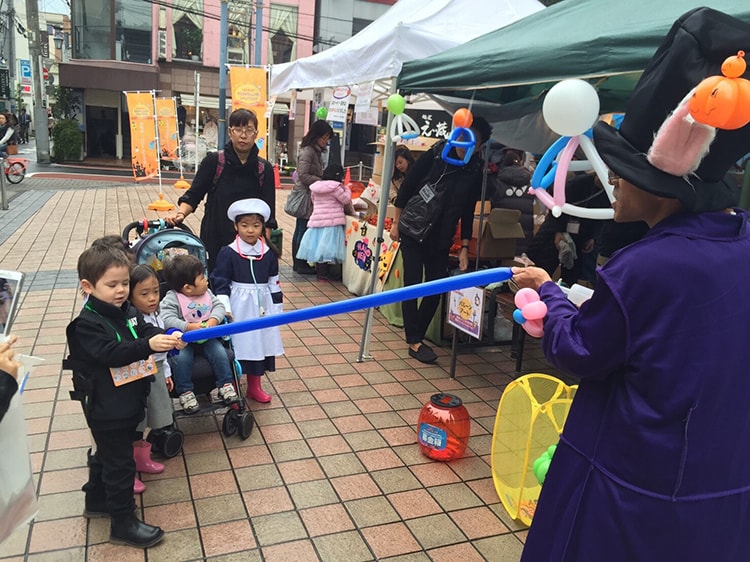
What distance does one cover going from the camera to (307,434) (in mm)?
3756

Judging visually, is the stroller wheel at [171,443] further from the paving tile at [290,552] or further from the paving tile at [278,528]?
the paving tile at [290,552]

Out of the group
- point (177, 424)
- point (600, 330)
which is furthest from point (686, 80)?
point (177, 424)

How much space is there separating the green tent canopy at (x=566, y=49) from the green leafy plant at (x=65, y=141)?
23.1 meters

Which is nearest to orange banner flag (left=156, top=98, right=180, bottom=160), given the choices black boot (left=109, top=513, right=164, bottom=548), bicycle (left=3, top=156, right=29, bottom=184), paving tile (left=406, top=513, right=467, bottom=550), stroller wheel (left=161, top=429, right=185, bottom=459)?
bicycle (left=3, top=156, right=29, bottom=184)

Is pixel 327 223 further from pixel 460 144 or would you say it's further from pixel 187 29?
pixel 187 29

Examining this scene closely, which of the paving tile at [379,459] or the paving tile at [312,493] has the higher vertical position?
the paving tile at [312,493]

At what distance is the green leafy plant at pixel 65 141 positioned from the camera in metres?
23.3

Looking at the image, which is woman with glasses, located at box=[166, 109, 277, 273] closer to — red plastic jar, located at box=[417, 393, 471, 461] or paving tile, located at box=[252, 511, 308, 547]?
red plastic jar, located at box=[417, 393, 471, 461]

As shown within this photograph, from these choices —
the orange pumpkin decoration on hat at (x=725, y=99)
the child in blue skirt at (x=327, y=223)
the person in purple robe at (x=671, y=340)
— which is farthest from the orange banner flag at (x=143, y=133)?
the orange pumpkin decoration on hat at (x=725, y=99)

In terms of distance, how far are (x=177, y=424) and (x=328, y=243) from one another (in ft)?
12.5

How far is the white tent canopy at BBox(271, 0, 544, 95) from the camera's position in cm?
502

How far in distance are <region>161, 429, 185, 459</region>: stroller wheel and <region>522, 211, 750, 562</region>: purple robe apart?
7.84 feet

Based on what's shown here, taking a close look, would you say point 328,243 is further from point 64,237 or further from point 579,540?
point 579,540

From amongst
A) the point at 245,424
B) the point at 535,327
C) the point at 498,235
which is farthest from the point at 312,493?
the point at 498,235
